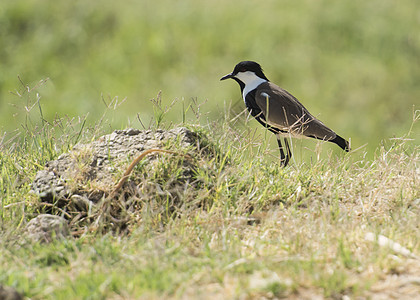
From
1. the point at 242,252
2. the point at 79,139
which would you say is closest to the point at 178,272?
the point at 242,252

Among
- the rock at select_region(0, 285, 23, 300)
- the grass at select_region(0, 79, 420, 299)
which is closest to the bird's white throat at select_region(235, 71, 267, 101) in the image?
the grass at select_region(0, 79, 420, 299)

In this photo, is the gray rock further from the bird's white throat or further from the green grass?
the bird's white throat

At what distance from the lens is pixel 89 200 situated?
3.87 metres

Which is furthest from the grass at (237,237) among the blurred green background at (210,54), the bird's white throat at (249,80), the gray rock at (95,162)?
the blurred green background at (210,54)

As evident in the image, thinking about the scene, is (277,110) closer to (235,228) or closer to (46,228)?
(235,228)

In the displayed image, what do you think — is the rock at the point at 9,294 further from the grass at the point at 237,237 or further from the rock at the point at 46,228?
the rock at the point at 46,228

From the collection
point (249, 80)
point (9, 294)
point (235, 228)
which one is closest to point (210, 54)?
point (249, 80)

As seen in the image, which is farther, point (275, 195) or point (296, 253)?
point (275, 195)

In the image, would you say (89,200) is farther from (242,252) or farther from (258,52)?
(258,52)

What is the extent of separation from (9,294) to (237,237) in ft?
4.32

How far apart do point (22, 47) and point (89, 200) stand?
940 cm

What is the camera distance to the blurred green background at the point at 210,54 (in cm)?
1068

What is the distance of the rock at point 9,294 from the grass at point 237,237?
0.08m

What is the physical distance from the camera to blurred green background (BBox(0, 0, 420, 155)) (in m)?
10.7
